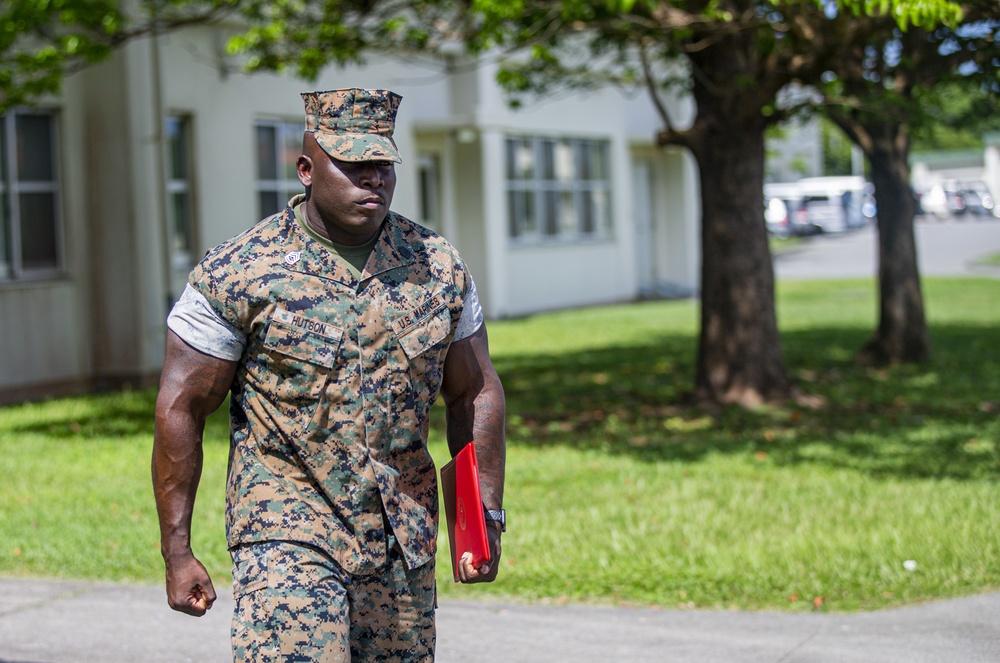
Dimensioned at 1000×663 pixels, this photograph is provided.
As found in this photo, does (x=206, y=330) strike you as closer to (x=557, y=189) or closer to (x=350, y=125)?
(x=350, y=125)

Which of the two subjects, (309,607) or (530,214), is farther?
(530,214)

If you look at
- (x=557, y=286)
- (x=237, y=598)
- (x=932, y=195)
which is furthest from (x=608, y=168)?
(x=932, y=195)

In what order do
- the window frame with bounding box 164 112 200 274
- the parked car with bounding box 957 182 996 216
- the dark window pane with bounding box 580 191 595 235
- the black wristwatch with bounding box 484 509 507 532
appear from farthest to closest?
the parked car with bounding box 957 182 996 216, the dark window pane with bounding box 580 191 595 235, the window frame with bounding box 164 112 200 274, the black wristwatch with bounding box 484 509 507 532

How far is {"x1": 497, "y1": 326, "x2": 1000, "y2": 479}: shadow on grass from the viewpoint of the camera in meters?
9.75

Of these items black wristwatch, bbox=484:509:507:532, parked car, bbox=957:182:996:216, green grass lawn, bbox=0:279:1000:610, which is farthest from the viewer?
parked car, bbox=957:182:996:216

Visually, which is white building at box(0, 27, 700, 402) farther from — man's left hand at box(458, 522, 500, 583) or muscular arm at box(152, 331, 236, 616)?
man's left hand at box(458, 522, 500, 583)

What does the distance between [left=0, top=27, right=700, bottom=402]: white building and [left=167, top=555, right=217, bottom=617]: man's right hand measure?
1109 cm

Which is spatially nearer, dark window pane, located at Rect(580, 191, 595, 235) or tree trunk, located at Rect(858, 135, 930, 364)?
tree trunk, located at Rect(858, 135, 930, 364)

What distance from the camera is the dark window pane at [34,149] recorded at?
1386 cm

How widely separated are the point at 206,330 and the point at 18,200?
1142cm

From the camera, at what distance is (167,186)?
48.5 feet

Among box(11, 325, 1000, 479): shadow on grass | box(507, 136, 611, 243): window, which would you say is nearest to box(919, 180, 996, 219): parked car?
box(507, 136, 611, 243): window

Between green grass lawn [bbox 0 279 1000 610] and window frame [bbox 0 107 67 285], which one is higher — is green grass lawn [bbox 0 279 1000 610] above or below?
below

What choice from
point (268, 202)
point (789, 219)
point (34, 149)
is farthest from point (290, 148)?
point (789, 219)
